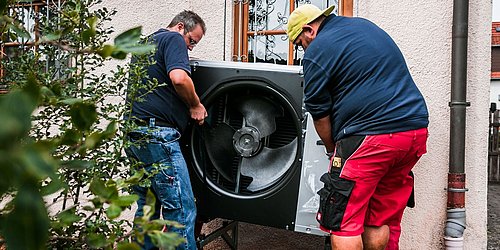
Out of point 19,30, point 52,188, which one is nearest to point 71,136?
point 52,188

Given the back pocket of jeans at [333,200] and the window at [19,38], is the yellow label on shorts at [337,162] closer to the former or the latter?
the back pocket of jeans at [333,200]

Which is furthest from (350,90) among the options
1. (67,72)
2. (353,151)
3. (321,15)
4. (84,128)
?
A: (84,128)

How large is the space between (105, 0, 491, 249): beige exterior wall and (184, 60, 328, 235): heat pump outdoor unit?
2.89 ft

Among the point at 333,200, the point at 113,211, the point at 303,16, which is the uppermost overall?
the point at 303,16

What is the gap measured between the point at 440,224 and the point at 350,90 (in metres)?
1.25

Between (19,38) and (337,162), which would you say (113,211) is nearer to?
(19,38)

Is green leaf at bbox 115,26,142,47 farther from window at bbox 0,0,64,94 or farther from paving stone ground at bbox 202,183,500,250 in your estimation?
paving stone ground at bbox 202,183,500,250

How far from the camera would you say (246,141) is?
2.73 m

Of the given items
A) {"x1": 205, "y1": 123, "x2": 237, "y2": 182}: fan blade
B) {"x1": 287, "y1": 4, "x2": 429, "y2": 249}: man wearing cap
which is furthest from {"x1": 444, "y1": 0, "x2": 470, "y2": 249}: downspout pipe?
{"x1": 205, "y1": 123, "x2": 237, "y2": 182}: fan blade

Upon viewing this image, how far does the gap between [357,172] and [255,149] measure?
69cm

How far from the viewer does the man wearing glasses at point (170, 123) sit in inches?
98.0

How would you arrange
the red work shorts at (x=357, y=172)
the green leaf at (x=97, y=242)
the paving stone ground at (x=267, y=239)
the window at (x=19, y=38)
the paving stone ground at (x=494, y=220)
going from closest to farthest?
the green leaf at (x=97, y=242) < the window at (x=19, y=38) < the red work shorts at (x=357, y=172) < the paving stone ground at (x=267, y=239) < the paving stone ground at (x=494, y=220)

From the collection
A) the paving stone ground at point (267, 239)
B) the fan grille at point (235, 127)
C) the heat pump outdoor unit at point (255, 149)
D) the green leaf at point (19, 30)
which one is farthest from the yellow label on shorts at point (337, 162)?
the green leaf at point (19, 30)

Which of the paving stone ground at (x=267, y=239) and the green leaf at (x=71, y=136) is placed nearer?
the green leaf at (x=71, y=136)
